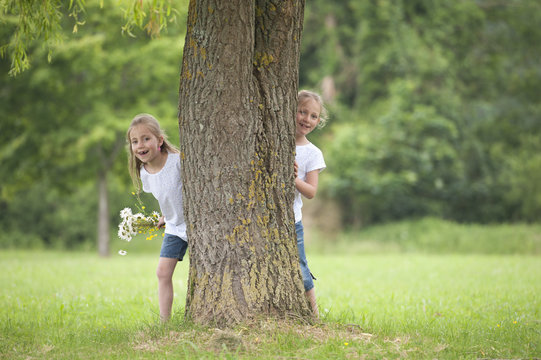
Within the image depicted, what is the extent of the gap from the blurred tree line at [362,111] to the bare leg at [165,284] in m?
10.2

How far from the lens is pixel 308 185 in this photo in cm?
488

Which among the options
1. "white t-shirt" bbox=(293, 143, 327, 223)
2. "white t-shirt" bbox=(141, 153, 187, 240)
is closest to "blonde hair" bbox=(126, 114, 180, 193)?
"white t-shirt" bbox=(141, 153, 187, 240)

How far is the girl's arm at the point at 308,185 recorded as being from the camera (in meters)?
4.83

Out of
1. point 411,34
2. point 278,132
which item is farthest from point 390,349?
point 411,34

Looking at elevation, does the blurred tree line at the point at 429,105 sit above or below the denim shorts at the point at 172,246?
above

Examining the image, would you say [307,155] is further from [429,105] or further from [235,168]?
[429,105]

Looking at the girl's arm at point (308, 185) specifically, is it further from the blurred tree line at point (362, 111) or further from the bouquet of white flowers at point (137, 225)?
the blurred tree line at point (362, 111)

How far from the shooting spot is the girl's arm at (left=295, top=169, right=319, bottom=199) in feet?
15.8

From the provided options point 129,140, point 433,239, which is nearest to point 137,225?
point 129,140

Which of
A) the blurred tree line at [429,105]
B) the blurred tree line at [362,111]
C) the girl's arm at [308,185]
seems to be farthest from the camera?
the blurred tree line at [429,105]

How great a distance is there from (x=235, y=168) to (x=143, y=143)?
1.06m

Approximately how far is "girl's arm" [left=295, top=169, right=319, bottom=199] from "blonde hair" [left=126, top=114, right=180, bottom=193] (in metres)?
1.16

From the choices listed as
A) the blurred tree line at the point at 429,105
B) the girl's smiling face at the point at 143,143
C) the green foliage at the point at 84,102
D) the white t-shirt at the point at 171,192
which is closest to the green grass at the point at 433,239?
the blurred tree line at the point at 429,105

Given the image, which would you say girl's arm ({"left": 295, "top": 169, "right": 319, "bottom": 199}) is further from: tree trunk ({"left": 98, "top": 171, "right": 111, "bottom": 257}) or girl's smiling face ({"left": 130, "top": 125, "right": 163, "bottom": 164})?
tree trunk ({"left": 98, "top": 171, "right": 111, "bottom": 257})
